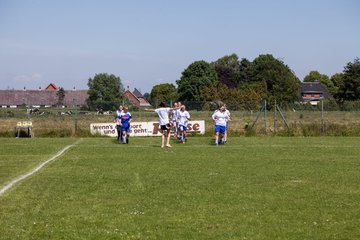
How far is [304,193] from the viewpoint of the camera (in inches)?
379

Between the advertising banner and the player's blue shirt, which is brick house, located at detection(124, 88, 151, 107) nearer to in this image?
the advertising banner

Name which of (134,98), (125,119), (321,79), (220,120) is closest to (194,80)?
(134,98)

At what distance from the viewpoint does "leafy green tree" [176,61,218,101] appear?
326 feet

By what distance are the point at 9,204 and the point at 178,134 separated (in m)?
17.3

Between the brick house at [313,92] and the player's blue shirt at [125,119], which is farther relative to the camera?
the brick house at [313,92]

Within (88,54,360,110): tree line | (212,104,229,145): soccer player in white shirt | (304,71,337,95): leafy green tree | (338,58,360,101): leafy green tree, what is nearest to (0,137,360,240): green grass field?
(212,104,229,145): soccer player in white shirt

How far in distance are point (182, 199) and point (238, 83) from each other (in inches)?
4152

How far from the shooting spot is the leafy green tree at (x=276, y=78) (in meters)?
87.6

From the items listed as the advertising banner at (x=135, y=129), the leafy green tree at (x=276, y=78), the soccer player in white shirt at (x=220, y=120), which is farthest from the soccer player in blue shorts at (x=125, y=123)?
the leafy green tree at (x=276, y=78)

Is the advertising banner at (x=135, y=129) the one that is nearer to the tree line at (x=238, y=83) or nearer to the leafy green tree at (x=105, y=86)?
the tree line at (x=238, y=83)

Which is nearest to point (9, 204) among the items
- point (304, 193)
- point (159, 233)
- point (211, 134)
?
point (159, 233)

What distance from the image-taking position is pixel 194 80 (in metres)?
99.5

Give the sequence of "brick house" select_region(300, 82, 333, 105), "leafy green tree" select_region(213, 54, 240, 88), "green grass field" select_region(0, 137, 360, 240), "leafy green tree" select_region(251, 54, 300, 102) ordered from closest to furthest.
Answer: "green grass field" select_region(0, 137, 360, 240) < "leafy green tree" select_region(251, 54, 300, 102) < "leafy green tree" select_region(213, 54, 240, 88) < "brick house" select_region(300, 82, 333, 105)

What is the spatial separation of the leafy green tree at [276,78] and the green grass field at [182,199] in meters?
69.0
